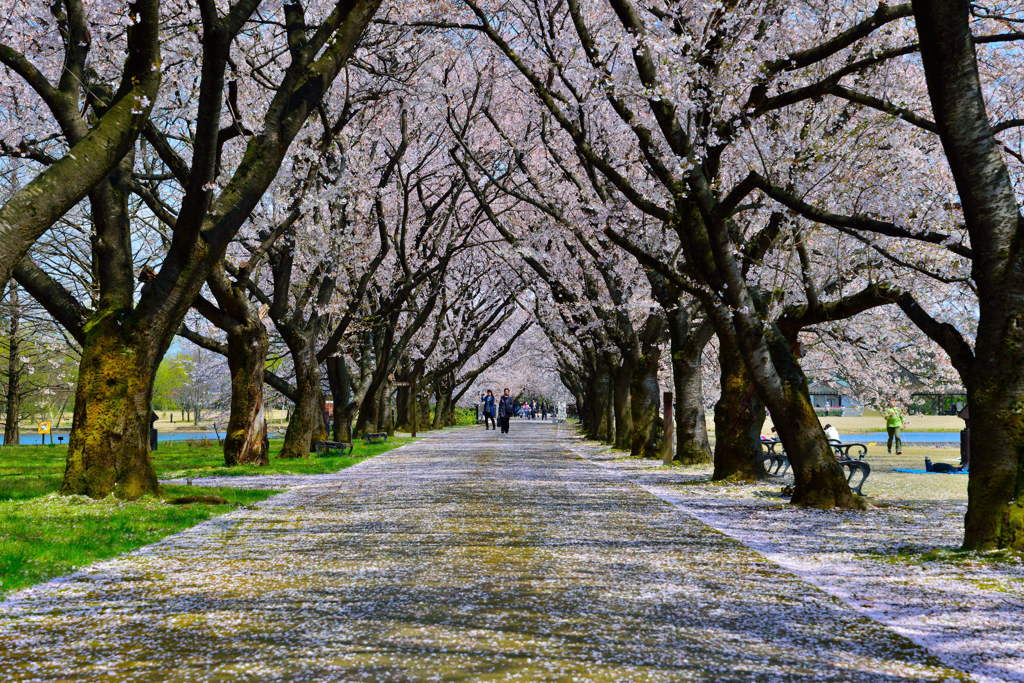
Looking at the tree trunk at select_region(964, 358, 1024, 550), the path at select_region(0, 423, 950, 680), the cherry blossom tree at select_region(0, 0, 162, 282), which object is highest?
the cherry blossom tree at select_region(0, 0, 162, 282)

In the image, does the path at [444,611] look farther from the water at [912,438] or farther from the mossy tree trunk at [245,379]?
the water at [912,438]

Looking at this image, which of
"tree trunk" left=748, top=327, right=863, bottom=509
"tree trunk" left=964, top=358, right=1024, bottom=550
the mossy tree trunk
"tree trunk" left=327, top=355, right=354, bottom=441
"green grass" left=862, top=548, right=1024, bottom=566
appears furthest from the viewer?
"tree trunk" left=327, top=355, right=354, bottom=441

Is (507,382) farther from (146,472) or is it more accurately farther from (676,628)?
(676,628)

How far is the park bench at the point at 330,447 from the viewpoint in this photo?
26984mm

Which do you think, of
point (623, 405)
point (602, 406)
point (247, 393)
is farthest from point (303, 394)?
point (602, 406)

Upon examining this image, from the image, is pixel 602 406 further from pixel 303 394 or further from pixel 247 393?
pixel 247 393

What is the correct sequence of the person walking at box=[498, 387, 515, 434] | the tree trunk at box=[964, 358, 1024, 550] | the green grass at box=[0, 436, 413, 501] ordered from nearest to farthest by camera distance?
the tree trunk at box=[964, 358, 1024, 550]
the green grass at box=[0, 436, 413, 501]
the person walking at box=[498, 387, 515, 434]

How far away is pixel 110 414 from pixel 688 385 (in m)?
14.6

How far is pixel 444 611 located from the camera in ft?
21.6

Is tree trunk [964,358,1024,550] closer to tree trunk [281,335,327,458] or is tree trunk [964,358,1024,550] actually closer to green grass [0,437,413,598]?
green grass [0,437,413,598]

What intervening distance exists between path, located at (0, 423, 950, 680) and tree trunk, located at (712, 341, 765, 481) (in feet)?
22.9

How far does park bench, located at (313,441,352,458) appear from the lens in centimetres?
2698

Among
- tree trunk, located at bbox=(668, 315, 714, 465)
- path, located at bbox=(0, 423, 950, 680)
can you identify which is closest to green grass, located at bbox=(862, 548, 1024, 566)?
path, located at bbox=(0, 423, 950, 680)

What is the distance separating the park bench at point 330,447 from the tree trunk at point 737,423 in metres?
12.1
